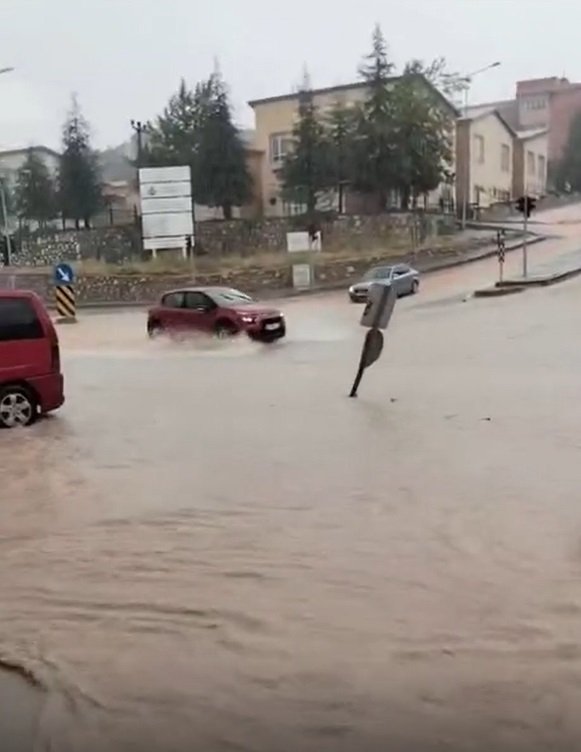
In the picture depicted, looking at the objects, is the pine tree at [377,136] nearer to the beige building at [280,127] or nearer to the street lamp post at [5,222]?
the beige building at [280,127]

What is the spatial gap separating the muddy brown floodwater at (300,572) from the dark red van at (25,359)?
23 centimetres

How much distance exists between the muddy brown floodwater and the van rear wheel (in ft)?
0.52

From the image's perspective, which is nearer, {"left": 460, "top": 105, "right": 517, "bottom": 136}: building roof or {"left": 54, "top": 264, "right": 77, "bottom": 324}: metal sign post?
{"left": 54, "top": 264, "right": 77, "bottom": 324}: metal sign post

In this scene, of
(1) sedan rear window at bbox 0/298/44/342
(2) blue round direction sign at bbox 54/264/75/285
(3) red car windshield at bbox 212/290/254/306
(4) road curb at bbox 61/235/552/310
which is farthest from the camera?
(4) road curb at bbox 61/235/552/310

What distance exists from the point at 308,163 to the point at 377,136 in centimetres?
234

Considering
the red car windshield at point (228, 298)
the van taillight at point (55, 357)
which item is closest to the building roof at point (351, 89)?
the red car windshield at point (228, 298)

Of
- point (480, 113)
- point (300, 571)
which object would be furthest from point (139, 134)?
point (300, 571)

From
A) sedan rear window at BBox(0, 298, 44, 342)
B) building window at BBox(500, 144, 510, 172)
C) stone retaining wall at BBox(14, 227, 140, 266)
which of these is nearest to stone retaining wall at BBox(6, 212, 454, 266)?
stone retaining wall at BBox(14, 227, 140, 266)

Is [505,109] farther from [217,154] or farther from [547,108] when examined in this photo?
A: [217,154]

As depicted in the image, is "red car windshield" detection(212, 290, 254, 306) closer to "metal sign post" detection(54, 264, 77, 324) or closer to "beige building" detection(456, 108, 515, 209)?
"metal sign post" detection(54, 264, 77, 324)

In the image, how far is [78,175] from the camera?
24938mm

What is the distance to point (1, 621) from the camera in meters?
3.41

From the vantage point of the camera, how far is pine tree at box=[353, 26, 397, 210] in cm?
2822

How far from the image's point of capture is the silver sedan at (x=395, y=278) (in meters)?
21.1
